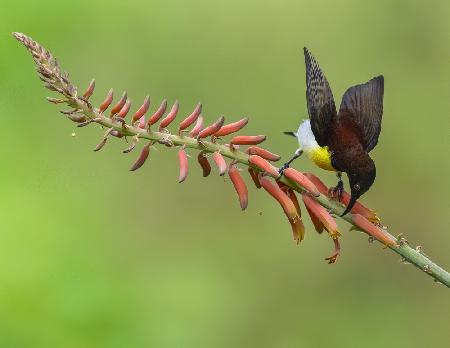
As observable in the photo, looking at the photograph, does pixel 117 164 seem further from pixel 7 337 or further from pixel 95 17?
pixel 7 337

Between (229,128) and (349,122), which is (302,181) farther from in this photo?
(349,122)

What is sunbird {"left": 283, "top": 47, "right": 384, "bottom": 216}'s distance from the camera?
335cm

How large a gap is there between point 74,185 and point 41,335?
216cm

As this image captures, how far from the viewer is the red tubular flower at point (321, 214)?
120 inches

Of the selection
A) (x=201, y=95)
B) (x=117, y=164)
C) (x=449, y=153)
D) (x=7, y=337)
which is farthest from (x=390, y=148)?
(x=7, y=337)

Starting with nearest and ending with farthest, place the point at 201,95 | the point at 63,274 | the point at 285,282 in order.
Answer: the point at 63,274 → the point at 285,282 → the point at 201,95

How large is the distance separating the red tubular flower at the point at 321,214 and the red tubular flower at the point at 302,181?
0.04 metres

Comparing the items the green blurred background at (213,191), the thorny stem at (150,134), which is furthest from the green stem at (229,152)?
the green blurred background at (213,191)

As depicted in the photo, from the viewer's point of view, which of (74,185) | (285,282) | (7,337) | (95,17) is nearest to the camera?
(7,337)

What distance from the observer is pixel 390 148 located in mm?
8773

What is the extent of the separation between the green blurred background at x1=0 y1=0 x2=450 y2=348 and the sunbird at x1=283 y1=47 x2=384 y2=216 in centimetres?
265

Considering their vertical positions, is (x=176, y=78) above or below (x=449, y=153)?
below

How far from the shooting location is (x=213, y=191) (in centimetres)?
831

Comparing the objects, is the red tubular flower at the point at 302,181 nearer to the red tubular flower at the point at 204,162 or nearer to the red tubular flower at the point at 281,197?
the red tubular flower at the point at 281,197
